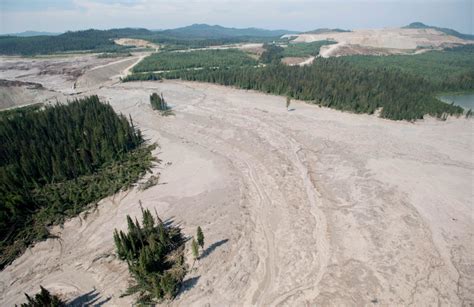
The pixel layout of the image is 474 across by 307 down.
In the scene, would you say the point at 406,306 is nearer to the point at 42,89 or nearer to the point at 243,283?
the point at 243,283

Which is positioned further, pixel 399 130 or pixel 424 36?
pixel 424 36

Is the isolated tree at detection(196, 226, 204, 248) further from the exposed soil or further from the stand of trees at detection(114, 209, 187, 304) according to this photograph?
the exposed soil

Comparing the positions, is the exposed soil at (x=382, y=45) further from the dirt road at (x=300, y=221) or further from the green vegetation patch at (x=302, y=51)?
the dirt road at (x=300, y=221)

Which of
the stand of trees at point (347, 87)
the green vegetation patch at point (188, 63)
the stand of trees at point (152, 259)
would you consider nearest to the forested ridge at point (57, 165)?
the stand of trees at point (152, 259)

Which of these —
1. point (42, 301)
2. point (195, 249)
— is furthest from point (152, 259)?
point (42, 301)

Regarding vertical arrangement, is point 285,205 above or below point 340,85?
below

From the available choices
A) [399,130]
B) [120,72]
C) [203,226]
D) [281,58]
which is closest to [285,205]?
[203,226]

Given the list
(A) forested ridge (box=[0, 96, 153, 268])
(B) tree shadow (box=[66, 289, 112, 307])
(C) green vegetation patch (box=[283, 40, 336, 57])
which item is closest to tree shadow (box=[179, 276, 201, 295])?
(B) tree shadow (box=[66, 289, 112, 307])
